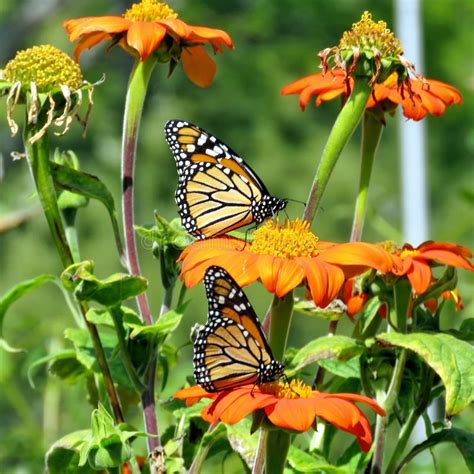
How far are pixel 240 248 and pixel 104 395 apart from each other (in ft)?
0.78

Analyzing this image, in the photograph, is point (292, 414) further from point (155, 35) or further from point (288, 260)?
point (155, 35)

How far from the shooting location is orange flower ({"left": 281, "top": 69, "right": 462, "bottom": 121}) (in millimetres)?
885

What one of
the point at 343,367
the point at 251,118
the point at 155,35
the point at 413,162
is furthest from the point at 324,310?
the point at 251,118

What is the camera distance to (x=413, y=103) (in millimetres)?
863

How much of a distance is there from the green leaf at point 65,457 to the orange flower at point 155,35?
0.29 m

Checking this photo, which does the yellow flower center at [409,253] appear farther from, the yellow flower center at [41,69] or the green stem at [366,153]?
the yellow flower center at [41,69]

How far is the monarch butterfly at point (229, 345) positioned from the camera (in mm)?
774

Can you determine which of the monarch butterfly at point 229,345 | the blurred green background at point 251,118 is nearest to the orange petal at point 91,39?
the monarch butterfly at point 229,345

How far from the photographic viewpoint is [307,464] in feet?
2.75

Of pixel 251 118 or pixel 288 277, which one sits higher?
pixel 251 118

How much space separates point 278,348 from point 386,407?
0.40 feet

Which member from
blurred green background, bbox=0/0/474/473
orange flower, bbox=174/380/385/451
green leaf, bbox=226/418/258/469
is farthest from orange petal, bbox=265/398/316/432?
blurred green background, bbox=0/0/474/473

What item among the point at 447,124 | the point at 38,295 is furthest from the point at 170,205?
the point at 447,124

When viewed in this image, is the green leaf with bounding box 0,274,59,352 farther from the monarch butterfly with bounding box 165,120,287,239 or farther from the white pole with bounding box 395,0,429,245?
the white pole with bounding box 395,0,429,245
